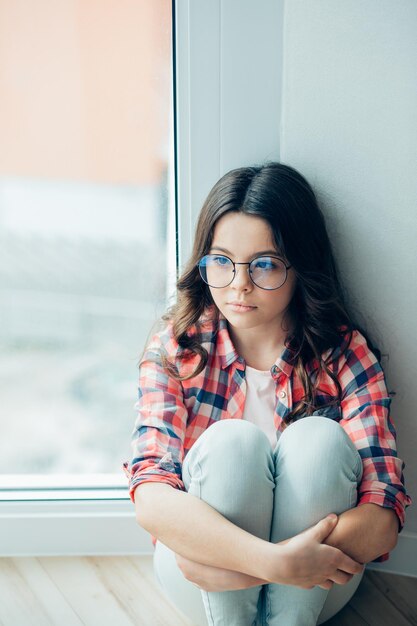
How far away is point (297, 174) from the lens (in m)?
1.24

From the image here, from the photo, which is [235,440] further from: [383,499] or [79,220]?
[79,220]

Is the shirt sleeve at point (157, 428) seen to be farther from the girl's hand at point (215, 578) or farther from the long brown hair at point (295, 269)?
the girl's hand at point (215, 578)

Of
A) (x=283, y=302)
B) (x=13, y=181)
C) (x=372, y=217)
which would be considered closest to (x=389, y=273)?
(x=372, y=217)

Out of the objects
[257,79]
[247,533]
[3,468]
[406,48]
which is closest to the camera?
[247,533]

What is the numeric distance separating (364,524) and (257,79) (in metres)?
0.87

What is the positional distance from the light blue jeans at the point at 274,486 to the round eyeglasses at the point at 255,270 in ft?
0.85

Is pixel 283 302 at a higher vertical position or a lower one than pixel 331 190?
lower

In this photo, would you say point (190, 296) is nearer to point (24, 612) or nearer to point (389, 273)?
point (389, 273)

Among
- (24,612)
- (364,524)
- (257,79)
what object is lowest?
(24,612)

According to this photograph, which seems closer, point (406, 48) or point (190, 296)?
point (406, 48)

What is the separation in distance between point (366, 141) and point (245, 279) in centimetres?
37

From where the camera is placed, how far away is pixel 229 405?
132 cm

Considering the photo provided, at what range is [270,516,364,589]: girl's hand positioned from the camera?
1034 millimetres

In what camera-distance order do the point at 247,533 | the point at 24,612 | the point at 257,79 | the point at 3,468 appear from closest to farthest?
the point at 247,533 < the point at 257,79 < the point at 24,612 < the point at 3,468
